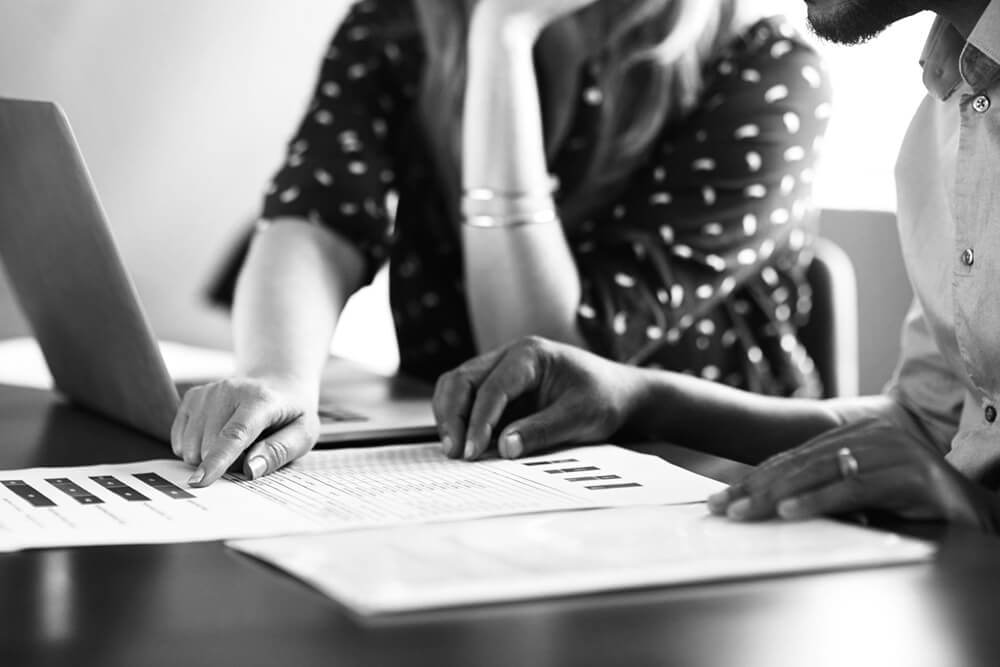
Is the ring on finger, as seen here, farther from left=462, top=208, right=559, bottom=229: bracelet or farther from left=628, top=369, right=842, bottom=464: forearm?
left=462, top=208, right=559, bottom=229: bracelet

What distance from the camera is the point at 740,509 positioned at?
74 centimetres

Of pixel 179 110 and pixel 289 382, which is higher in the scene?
pixel 179 110

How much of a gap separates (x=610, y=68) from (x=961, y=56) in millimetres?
623

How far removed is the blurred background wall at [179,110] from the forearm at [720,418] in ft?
4.90

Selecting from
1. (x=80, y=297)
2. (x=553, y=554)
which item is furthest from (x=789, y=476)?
(x=80, y=297)

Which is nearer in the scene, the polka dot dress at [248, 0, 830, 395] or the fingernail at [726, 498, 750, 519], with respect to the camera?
the fingernail at [726, 498, 750, 519]

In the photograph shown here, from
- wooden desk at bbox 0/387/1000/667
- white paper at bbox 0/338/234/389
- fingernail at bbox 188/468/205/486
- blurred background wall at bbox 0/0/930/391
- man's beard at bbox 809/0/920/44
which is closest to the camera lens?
wooden desk at bbox 0/387/1000/667

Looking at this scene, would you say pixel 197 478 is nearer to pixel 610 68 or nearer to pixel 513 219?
pixel 513 219

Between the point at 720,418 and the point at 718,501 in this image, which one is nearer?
the point at 718,501

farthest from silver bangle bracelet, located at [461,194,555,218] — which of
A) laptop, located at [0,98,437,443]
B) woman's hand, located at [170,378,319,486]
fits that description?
woman's hand, located at [170,378,319,486]

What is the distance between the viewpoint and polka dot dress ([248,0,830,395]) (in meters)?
1.47

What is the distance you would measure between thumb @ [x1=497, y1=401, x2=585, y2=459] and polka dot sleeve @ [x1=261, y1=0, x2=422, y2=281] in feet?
1.89

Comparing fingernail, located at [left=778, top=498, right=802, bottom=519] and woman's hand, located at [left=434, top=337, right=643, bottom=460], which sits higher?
fingernail, located at [left=778, top=498, right=802, bottom=519]

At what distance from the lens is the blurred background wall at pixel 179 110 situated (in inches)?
111
